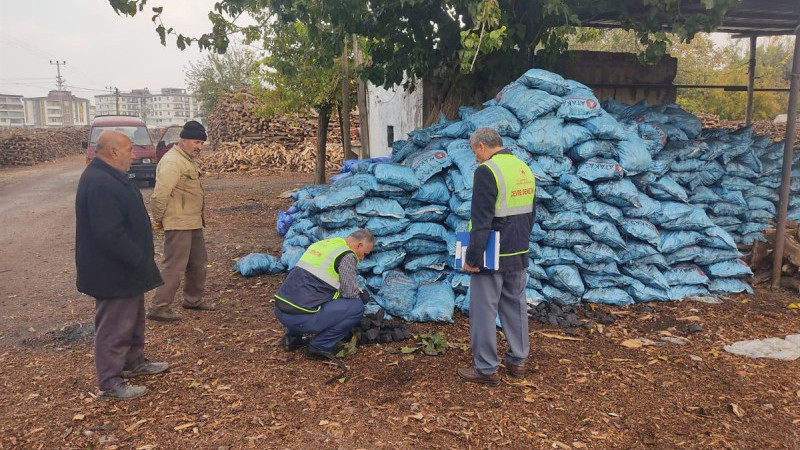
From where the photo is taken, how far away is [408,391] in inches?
165

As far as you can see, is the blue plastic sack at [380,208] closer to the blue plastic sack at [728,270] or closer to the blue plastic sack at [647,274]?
the blue plastic sack at [647,274]

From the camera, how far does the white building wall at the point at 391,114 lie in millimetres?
10047

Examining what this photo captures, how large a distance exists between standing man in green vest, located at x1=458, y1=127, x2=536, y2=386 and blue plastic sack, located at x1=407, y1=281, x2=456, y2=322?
108 centimetres

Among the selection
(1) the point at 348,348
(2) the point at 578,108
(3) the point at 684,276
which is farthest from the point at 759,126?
(1) the point at 348,348

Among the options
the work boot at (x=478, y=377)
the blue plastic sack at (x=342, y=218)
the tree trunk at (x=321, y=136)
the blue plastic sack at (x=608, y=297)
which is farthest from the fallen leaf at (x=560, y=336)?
the tree trunk at (x=321, y=136)

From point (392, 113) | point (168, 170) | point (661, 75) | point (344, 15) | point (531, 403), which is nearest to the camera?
point (531, 403)

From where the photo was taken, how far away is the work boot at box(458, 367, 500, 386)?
168 inches

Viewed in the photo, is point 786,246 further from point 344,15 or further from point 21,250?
point 21,250

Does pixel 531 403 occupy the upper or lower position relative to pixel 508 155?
lower

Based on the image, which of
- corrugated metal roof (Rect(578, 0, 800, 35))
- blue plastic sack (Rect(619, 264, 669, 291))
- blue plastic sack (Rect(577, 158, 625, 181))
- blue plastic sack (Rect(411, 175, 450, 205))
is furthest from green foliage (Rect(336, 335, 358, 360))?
corrugated metal roof (Rect(578, 0, 800, 35))

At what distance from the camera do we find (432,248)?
5.93 meters

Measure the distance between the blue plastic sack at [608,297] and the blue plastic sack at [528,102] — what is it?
6.30 ft

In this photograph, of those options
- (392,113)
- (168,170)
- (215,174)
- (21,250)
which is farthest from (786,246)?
(215,174)

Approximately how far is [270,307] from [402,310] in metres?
1.51
